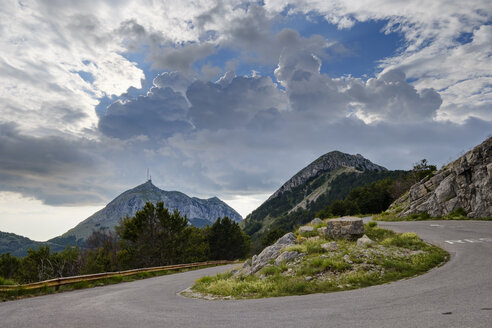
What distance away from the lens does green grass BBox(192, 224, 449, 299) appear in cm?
1116

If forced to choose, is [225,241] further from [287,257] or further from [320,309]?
[320,309]

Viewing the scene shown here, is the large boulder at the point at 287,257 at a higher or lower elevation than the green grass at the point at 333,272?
higher

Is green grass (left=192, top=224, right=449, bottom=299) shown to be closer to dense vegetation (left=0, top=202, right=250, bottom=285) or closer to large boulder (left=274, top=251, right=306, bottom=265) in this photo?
large boulder (left=274, top=251, right=306, bottom=265)

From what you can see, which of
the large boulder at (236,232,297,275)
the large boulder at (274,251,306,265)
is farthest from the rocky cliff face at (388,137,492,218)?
the large boulder at (274,251,306,265)

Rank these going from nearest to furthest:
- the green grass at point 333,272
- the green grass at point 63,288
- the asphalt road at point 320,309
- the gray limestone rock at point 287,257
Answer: the asphalt road at point 320,309 < the green grass at point 333,272 < the green grass at point 63,288 < the gray limestone rock at point 287,257

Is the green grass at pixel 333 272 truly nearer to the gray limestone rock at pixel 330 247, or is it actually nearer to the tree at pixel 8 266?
the gray limestone rock at pixel 330 247

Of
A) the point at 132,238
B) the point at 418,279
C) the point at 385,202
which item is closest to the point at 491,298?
the point at 418,279

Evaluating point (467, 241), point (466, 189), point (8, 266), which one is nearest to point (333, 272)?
point (467, 241)

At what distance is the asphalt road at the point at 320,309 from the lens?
21.0 ft

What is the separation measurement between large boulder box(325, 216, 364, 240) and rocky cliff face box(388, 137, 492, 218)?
20217 millimetres

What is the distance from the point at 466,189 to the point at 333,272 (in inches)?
1171

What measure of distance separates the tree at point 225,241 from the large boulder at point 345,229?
53.6m

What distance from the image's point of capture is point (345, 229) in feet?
60.5

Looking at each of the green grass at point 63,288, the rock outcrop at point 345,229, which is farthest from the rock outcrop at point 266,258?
the green grass at point 63,288
